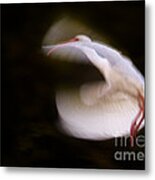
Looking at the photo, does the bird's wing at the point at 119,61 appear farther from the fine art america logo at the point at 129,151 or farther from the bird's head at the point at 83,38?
the fine art america logo at the point at 129,151

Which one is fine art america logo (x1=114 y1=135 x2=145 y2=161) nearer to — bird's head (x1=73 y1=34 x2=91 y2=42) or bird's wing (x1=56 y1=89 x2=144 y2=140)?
bird's wing (x1=56 y1=89 x2=144 y2=140)

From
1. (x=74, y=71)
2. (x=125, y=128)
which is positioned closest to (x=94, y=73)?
(x=74, y=71)

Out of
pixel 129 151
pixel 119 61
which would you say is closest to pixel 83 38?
pixel 119 61

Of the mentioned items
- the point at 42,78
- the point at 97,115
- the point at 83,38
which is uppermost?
the point at 83,38

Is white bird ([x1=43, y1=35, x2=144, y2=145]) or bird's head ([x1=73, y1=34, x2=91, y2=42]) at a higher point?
bird's head ([x1=73, y1=34, x2=91, y2=42])

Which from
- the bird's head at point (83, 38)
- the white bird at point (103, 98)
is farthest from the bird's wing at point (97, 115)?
the bird's head at point (83, 38)

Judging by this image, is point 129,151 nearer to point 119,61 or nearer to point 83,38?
point 119,61

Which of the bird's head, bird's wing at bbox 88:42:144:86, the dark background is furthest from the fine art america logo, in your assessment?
the bird's head

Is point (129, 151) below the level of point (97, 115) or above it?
below

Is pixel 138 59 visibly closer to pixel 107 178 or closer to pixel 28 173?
pixel 107 178
